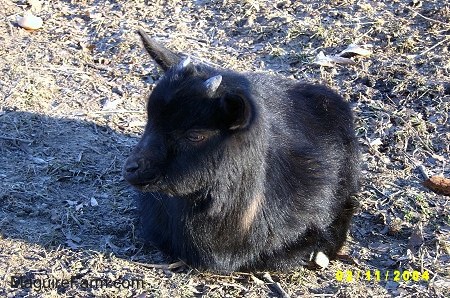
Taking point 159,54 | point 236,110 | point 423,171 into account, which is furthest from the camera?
point 423,171

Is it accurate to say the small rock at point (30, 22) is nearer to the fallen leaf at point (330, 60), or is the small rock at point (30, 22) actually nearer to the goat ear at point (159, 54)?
the fallen leaf at point (330, 60)

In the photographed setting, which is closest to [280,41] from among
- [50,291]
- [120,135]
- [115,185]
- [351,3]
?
[351,3]

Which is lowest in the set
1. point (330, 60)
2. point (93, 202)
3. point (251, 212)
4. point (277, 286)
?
point (93, 202)

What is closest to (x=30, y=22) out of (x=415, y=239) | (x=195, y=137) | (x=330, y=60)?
Result: (x=330, y=60)

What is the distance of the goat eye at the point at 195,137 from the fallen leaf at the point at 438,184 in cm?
282

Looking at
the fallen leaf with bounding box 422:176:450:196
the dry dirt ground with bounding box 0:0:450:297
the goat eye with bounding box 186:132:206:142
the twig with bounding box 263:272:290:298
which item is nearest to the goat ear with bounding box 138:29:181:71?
the goat eye with bounding box 186:132:206:142

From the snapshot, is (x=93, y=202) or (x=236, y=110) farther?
(x=93, y=202)

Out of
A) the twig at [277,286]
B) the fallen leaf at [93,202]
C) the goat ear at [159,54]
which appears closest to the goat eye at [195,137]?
the goat ear at [159,54]

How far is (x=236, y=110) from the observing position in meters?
4.49

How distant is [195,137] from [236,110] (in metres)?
0.33

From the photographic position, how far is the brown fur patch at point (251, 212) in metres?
5.04

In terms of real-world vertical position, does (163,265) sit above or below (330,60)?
below

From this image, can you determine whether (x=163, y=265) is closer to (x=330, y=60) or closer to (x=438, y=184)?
(x=438, y=184)

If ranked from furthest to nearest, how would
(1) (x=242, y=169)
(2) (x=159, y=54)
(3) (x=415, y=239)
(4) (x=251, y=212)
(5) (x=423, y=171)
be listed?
1. (5) (x=423, y=171)
2. (3) (x=415, y=239)
3. (2) (x=159, y=54)
4. (4) (x=251, y=212)
5. (1) (x=242, y=169)
